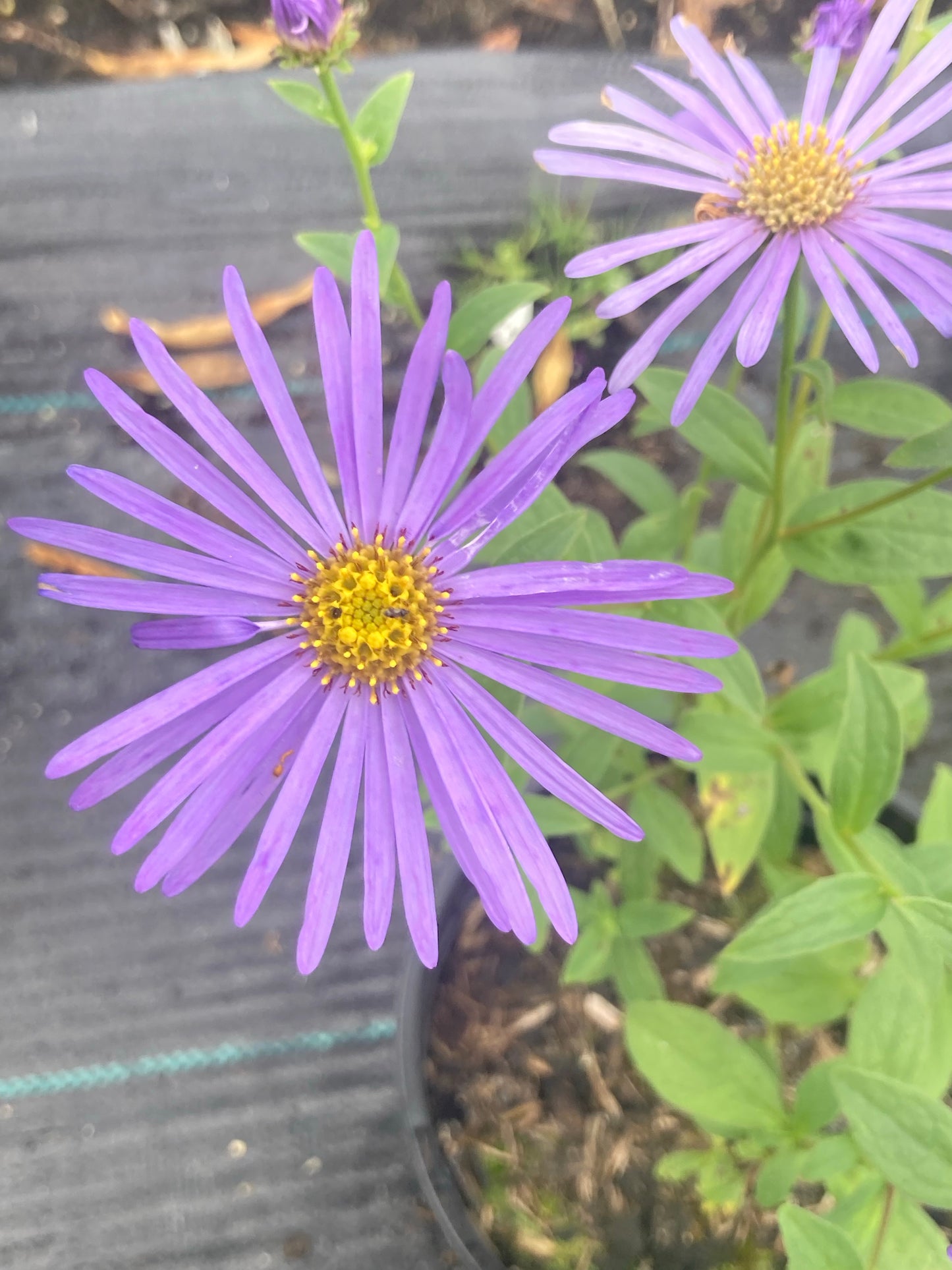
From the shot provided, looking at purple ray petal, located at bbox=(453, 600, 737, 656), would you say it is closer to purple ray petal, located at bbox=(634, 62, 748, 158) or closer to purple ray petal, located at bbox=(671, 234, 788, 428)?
purple ray petal, located at bbox=(671, 234, 788, 428)

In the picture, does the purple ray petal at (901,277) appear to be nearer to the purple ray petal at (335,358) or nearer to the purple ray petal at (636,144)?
the purple ray petal at (636,144)

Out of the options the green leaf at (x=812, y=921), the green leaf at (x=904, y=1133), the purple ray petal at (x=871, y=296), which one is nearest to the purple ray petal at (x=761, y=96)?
the purple ray petal at (x=871, y=296)

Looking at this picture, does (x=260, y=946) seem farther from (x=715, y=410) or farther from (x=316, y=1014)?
(x=715, y=410)

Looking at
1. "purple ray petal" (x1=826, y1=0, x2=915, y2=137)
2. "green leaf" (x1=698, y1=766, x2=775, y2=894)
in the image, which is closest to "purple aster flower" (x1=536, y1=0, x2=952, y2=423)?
"purple ray petal" (x1=826, y1=0, x2=915, y2=137)

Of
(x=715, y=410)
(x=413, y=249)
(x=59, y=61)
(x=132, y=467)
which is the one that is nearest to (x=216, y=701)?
(x=715, y=410)

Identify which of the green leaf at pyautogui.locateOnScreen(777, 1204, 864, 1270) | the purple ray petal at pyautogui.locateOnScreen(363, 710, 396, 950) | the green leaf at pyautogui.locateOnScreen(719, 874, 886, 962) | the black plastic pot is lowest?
the black plastic pot
